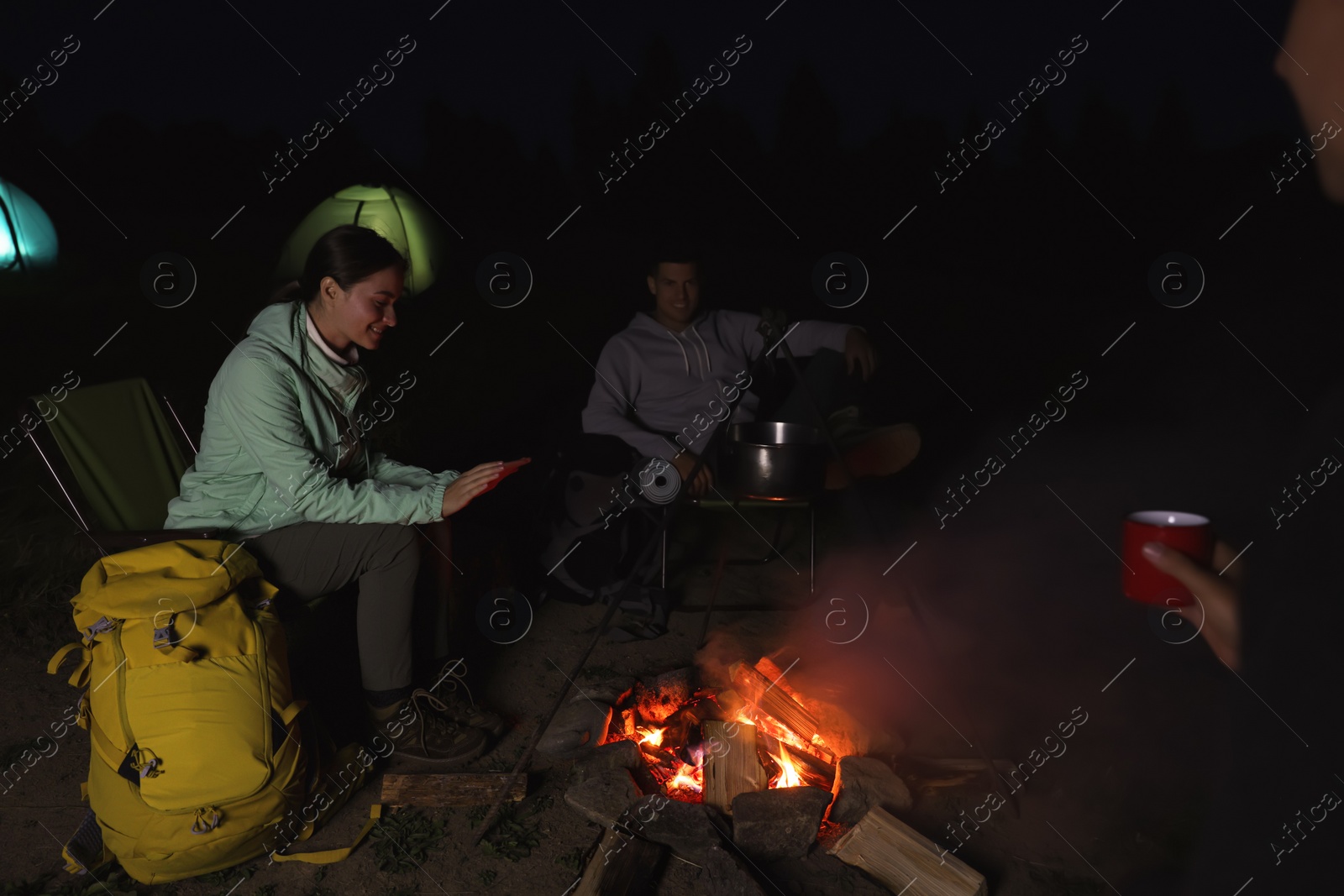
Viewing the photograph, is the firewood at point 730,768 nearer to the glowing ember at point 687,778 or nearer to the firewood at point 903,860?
the glowing ember at point 687,778

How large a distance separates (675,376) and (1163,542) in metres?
3.31

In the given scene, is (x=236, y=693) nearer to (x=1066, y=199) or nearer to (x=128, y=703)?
(x=128, y=703)

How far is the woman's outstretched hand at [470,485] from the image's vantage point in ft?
9.30

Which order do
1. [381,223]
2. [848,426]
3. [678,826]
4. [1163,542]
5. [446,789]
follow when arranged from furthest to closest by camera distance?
[381,223] < [848,426] < [446,789] < [678,826] < [1163,542]

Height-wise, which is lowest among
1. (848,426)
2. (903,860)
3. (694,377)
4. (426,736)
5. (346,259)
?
(903,860)

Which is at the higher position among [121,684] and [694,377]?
[121,684]

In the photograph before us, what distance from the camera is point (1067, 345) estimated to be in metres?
9.58

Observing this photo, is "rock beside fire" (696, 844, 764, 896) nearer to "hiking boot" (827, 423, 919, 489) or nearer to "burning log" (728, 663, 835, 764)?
"burning log" (728, 663, 835, 764)

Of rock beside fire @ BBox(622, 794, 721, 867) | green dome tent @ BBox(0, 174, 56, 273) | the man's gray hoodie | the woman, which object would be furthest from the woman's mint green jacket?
green dome tent @ BBox(0, 174, 56, 273)

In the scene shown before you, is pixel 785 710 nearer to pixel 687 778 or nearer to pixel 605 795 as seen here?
pixel 687 778

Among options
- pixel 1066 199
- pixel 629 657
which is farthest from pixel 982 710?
pixel 1066 199

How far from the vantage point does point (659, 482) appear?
13.6 feet

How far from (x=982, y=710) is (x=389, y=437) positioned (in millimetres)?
4131

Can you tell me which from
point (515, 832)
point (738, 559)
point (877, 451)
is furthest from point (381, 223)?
point (515, 832)
